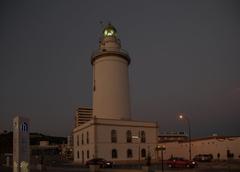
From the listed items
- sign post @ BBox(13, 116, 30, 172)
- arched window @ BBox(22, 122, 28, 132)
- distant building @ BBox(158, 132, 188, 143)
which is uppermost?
arched window @ BBox(22, 122, 28, 132)

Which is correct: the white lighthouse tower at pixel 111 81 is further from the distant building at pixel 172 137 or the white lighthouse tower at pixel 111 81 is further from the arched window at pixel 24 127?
the arched window at pixel 24 127

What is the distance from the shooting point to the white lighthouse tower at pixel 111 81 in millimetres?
65188

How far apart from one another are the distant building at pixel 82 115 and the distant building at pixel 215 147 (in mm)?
106958

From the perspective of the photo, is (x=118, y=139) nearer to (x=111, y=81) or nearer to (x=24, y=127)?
(x=111, y=81)

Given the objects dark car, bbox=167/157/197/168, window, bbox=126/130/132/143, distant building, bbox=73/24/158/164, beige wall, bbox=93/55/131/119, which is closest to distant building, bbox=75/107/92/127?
distant building, bbox=73/24/158/164

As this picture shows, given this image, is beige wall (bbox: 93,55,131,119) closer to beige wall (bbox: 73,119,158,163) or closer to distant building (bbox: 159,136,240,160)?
beige wall (bbox: 73,119,158,163)

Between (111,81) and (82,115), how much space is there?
364 ft

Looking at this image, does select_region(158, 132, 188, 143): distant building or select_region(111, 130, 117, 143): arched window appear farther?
select_region(158, 132, 188, 143): distant building

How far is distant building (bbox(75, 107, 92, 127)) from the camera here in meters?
171

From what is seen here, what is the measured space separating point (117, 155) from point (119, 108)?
364 inches

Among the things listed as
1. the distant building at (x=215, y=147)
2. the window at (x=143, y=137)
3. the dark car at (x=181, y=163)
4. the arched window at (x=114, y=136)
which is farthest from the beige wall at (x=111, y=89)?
the dark car at (x=181, y=163)

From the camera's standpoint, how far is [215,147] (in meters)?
59.9

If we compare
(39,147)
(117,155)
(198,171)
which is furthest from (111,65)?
(39,147)

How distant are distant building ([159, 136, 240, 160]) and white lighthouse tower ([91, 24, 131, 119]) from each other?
12349 millimetres
